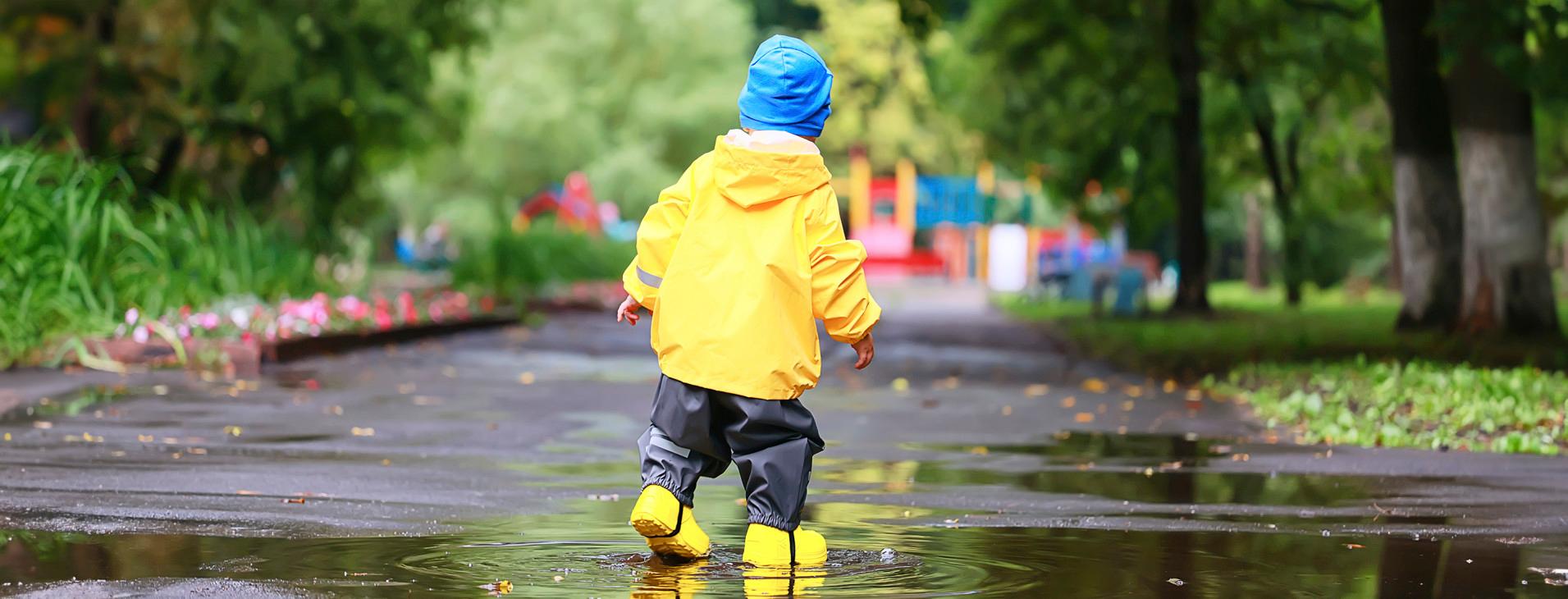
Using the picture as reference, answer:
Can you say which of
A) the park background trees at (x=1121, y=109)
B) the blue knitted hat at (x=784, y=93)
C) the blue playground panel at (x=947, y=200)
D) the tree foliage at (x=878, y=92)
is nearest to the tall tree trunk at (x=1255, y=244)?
the park background trees at (x=1121, y=109)

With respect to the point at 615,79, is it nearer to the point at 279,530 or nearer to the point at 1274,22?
the point at 1274,22

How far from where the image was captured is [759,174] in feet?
21.1

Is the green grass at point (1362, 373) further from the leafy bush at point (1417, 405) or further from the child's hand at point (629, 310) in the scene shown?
the child's hand at point (629, 310)

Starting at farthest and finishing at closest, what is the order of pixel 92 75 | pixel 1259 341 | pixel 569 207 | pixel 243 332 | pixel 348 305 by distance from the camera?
pixel 569 207, pixel 92 75, pixel 1259 341, pixel 348 305, pixel 243 332

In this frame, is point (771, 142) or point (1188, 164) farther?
point (1188, 164)

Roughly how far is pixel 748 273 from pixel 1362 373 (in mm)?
9564

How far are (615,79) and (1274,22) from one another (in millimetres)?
32539

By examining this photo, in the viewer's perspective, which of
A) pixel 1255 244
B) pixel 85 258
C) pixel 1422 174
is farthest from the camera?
pixel 1255 244

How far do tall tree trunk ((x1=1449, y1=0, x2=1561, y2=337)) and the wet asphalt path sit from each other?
4665 millimetres

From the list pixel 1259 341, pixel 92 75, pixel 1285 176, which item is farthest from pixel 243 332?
pixel 1285 176

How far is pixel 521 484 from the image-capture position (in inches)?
348

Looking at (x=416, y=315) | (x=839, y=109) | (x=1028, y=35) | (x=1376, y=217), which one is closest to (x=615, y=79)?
(x=839, y=109)

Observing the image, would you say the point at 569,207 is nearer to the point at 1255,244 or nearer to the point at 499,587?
the point at 1255,244

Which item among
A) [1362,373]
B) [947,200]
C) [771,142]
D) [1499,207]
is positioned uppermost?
[947,200]
